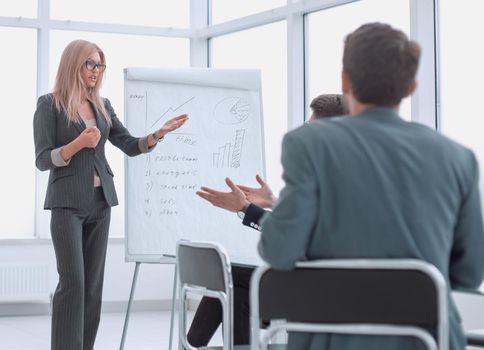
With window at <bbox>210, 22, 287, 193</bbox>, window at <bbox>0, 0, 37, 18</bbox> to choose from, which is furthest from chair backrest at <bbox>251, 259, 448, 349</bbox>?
window at <bbox>0, 0, 37, 18</bbox>

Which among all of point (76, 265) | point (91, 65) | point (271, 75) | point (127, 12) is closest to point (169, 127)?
point (91, 65)

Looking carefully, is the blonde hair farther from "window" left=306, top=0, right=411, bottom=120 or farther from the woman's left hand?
"window" left=306, top=0, right=411, bottom=120

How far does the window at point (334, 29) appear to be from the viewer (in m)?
5.23

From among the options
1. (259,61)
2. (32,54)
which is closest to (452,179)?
(259,61)

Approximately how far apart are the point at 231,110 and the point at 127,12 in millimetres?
2925

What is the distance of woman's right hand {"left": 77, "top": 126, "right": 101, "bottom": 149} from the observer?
3.59 meters

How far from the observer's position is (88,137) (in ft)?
11.8

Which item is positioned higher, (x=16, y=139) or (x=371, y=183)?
(x=16, y=139)

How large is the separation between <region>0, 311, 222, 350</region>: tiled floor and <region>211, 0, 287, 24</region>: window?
2515mm

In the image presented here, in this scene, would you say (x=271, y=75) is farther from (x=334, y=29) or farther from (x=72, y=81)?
(x=72, y=81)

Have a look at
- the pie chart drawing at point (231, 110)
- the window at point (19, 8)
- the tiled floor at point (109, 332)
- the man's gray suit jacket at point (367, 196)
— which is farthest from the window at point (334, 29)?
the man's gray suit jacket at point (367, 196)

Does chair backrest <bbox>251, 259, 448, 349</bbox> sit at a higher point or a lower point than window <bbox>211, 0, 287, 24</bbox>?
lower

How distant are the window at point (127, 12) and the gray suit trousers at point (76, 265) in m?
3.58

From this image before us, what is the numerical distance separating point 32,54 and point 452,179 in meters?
5.64
